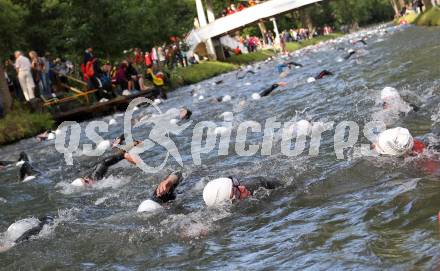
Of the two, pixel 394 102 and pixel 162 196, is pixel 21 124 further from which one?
pixel 394 102

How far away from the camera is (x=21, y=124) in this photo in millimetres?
19922

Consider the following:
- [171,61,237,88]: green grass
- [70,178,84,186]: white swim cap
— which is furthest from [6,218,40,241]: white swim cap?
[171,61,237,88]: green grass

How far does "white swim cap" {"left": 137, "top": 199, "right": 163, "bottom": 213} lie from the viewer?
28.3 feet

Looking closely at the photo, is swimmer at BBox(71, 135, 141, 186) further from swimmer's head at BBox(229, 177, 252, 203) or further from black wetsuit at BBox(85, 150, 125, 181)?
swimmer's head at BBox(229, 177, 252, 203)

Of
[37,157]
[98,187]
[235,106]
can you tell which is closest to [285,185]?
[98,187]

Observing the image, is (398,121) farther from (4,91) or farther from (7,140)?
(4,91)

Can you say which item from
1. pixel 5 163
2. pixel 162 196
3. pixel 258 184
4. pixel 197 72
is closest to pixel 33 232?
pixel 162 196

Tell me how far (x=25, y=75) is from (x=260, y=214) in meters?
15.1

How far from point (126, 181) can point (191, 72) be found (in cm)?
2536

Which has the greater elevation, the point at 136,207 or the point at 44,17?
the point at 44,17

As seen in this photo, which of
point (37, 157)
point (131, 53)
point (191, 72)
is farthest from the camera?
point (191, 72)

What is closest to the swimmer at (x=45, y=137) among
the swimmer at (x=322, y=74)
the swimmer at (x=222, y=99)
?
the swimmer at (x=222, y=99)

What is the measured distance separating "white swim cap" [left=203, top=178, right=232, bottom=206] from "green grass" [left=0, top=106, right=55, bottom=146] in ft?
42.1

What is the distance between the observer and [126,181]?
1120cm
